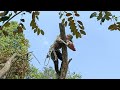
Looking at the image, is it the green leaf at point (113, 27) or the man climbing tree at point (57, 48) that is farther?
the man climbing tree at point (57, 48)

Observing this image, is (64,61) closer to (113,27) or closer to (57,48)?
(57,48)

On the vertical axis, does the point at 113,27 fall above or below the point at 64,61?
below

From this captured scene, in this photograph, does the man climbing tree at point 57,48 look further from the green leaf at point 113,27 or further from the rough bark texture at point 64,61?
the green leaf at point 113,27

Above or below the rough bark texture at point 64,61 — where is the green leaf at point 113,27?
below

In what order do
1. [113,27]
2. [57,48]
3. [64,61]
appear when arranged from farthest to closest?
[57,48], [64,61], [113,27]

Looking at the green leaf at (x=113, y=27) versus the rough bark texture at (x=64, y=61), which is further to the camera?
the rough bark texture at (x=64, y=61)

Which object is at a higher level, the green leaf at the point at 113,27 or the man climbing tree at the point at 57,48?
the man climbing tree at the point at 57,48

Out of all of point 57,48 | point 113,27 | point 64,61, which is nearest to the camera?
point 113,27

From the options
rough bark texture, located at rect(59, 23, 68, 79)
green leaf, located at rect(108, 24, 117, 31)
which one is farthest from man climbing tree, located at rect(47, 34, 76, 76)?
green leaf, located at rect(108, 24, 117, 31)

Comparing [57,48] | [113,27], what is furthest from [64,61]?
[113,27]

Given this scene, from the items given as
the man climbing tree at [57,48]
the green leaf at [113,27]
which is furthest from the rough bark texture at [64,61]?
the green leaf at [113,27]
